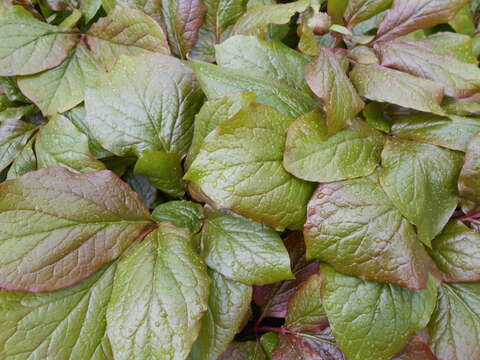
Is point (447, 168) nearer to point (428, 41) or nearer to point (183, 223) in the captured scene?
point (428, 41)

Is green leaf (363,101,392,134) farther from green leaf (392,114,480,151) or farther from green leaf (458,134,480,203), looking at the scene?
green leaf (458,134,480,203)

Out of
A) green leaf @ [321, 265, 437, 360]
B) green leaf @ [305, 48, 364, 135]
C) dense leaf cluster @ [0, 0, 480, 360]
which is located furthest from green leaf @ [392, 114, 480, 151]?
green leaf @ [321, 265, 437, 360]

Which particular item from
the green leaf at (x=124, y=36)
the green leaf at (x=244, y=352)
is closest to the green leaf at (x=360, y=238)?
the green leaf at (x=244, y=352)

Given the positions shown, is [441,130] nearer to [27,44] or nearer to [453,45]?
[453,45]

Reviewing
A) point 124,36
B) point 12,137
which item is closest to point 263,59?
point 124,36

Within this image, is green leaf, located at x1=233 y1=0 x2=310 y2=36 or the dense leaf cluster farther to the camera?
green leaf, located at x1=233 y1=0 x2=310 y2=36

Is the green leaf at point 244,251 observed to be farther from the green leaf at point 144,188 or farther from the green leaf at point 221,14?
the green leaf at point 221,14
